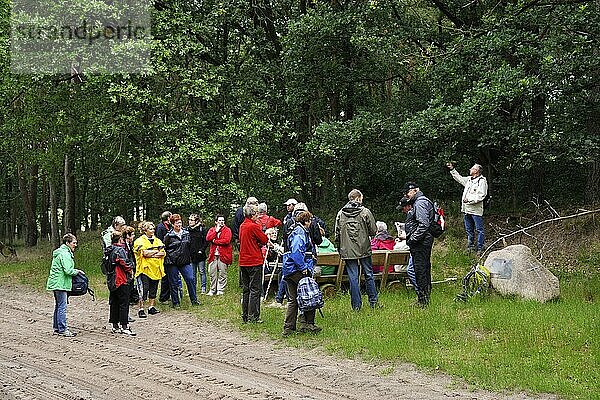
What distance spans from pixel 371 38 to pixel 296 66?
3165 millimetres

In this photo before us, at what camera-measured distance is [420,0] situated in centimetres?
1839

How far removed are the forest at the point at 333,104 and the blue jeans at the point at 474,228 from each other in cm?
171

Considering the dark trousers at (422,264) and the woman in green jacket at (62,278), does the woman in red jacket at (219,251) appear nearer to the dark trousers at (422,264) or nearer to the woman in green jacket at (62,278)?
the woman in green jacket at (62,278)

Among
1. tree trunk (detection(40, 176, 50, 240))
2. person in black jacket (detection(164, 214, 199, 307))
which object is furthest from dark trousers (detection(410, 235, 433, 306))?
tree trunk (detection(40, 176, 50, 240))

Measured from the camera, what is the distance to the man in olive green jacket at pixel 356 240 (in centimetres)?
1069

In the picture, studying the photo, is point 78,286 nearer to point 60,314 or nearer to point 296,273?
point 60,314

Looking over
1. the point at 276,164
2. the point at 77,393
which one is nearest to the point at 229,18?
the point at 276,164

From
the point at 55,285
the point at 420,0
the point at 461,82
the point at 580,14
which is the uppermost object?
the point at 420,0

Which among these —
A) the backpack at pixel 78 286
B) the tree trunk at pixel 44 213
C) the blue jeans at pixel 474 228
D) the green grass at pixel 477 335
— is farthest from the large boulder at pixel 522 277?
the tree trunk at pixel 44 213

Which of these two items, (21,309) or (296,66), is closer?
(21,309)

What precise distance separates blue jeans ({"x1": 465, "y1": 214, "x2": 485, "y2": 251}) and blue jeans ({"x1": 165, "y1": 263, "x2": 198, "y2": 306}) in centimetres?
603

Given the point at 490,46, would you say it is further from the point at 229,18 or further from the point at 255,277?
the point at 229,18

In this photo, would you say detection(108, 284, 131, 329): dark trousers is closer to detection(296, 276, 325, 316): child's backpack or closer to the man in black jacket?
detection(296, 276, 325, 316): child's backpack

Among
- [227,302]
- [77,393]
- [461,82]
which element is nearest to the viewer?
[77,393]
